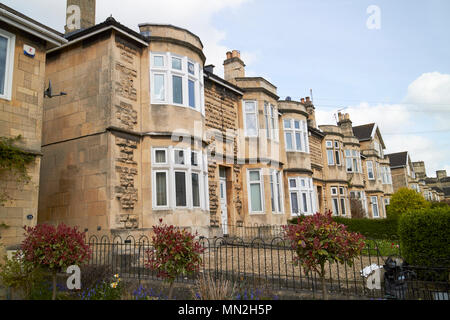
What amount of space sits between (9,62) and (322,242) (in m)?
9.34

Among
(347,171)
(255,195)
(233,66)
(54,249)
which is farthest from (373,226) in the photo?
(54,249)

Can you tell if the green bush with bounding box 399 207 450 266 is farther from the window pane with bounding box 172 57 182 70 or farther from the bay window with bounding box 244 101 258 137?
the bay window with bounding box 244 101 258 137

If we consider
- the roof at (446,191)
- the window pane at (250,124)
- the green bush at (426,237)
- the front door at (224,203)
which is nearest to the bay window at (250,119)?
the window pane at (250,124)

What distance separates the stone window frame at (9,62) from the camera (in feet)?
30.9

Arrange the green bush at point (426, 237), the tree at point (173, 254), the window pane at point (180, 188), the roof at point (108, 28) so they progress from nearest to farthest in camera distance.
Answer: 1. the tree at point (173, 254)
2. the green bush at point (426, 237)
3. the roof at point (108, 28)
4. the window pane at point (180, 188)

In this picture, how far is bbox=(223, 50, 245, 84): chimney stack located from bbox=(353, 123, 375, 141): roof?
Result: 83.2 ft

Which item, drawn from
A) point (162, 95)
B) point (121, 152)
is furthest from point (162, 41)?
point (121, 152)

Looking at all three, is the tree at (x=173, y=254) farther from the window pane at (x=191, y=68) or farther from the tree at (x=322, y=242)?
the window pane at (x=191, y=68)

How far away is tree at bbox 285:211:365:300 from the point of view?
5902 millimetres

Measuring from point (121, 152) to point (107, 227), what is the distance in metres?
2.49

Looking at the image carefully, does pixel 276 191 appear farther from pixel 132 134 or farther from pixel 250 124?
pixel 132 134

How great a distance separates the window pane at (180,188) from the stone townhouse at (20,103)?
14.6 feet
